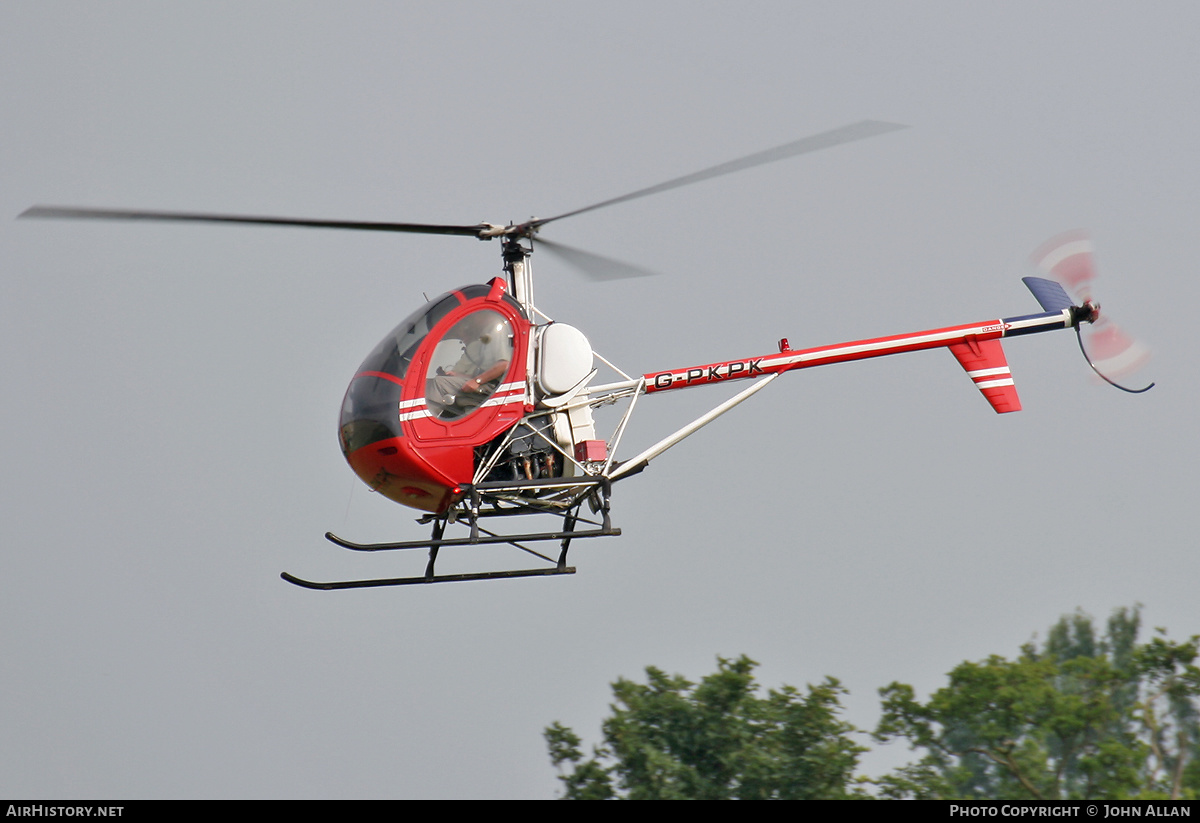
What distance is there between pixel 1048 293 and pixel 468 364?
6.76m

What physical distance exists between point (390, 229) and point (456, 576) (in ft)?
9.49

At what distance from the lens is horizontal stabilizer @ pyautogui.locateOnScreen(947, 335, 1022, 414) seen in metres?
14.4

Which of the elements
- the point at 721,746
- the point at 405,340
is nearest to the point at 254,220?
the point at 405,340

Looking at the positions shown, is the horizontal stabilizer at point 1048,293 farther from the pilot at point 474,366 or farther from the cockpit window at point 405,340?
the cockpit window at point 405,340

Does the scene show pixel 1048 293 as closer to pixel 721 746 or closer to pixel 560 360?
Result: pixel 560 360

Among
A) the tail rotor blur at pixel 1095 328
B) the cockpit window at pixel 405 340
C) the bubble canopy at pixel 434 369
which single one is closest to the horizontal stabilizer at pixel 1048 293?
the tail rotor blur at pixel 1095 328

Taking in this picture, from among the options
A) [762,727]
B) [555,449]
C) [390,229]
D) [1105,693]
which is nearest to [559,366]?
[555,449]

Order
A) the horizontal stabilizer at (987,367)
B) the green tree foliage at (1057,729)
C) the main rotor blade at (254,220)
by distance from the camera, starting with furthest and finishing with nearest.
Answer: the green tree foliage at (1057,729)
the horizontal stabilizer at (987,367)
the main rotor blade at (254,220)

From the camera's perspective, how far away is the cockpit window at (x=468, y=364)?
461 inches

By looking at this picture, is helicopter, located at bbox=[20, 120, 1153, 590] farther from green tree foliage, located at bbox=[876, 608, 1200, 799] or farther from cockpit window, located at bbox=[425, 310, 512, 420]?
green tree foliage, located at bbox=[876, 608, 1200, 799]

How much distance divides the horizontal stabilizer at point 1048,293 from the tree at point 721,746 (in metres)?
10.3

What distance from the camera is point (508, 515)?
12516 millimetres

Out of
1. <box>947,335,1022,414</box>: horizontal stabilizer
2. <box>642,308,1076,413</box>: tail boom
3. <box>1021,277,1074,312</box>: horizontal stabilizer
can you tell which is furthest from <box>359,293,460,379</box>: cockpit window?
<box>1021,277,1074,312</box>: horizontal stabilizer
